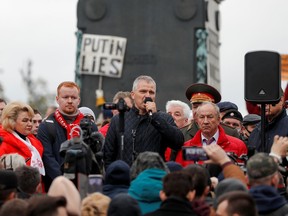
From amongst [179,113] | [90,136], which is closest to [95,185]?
[90,136]

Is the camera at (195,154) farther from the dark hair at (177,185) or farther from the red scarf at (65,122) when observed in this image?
the red scarf at (65,122)

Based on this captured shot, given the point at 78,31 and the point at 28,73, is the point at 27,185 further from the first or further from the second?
the point at 28,73

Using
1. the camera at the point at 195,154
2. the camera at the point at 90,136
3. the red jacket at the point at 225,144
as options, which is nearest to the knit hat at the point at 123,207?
the camera at the point at 195,154

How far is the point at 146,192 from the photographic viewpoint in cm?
1208

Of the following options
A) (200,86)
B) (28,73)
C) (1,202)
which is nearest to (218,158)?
(1,202)

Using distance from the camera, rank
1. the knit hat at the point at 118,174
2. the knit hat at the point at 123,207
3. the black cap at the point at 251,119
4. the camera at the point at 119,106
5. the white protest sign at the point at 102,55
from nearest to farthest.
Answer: the knit hat at the point at 123,207
the knit hat at the point at 118,174
the camera at the point at 119,106
the black cap at the point at 251,119
the white protest sign at the point at 102,55

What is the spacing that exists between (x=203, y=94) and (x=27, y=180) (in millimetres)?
4036

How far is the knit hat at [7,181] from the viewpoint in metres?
12.4

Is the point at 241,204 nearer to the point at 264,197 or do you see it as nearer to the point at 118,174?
the point at 264,197

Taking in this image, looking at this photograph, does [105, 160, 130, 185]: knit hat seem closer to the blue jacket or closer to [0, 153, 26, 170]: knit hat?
the blue jacket

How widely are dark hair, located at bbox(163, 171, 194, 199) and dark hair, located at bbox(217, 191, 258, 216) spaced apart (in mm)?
515

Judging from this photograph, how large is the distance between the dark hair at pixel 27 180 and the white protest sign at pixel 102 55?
2012 centimetres

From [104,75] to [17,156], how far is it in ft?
64.5

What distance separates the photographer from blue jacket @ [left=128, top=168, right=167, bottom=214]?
12070mm
